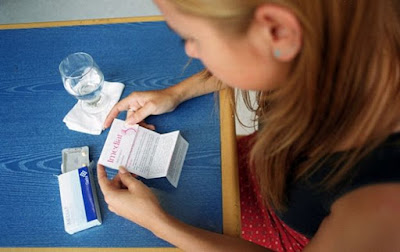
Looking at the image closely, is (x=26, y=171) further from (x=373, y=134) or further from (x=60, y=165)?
(x=373, y=134)

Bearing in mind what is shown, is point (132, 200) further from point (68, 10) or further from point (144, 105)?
point (68, 10)

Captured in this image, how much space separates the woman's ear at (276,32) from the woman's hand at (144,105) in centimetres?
37

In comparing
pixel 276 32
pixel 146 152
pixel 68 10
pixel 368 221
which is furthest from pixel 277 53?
pixel 68 10

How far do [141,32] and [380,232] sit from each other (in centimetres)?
71

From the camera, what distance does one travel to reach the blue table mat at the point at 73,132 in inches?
28.5

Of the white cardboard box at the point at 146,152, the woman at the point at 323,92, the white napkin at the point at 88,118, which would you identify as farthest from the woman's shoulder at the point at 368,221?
the white napkin at the point at 88,118

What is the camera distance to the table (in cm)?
72

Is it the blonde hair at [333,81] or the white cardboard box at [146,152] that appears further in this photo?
the white cardboard box at [146,152]

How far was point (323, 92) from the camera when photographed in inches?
21.2

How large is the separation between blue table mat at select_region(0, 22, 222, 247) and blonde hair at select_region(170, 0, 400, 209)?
191 mm

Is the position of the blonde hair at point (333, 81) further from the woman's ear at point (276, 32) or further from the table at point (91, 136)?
the table at point (91, 136)

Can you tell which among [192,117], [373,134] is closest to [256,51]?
[373,134]

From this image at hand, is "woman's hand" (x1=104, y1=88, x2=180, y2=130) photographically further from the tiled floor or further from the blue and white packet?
the tiled floor

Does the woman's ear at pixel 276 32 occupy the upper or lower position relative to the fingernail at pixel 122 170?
upper
